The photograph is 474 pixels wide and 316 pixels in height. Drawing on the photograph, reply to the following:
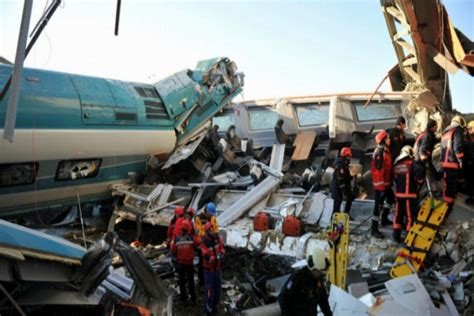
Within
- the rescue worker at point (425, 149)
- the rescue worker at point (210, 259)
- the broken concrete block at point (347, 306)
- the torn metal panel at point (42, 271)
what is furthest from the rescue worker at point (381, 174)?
the torn metal panel at point (42, 271)

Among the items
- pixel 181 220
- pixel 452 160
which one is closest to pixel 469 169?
pixel 452 160

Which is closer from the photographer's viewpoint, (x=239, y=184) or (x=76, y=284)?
(x=76, y=284)

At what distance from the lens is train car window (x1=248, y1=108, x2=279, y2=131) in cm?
1052

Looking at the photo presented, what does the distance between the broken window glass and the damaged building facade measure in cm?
6

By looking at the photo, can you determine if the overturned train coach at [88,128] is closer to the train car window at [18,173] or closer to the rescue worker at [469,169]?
the train car window at [18,173]

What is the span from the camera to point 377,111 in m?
9.35

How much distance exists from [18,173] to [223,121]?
5622 mm

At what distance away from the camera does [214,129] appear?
9625mm

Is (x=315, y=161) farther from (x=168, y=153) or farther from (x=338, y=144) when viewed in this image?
(x=168, y=153)

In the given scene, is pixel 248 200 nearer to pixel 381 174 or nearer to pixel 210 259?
pixel 210 259

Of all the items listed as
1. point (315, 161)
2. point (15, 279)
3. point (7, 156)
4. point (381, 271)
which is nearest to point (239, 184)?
point (315, 161)

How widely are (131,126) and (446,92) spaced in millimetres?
6119

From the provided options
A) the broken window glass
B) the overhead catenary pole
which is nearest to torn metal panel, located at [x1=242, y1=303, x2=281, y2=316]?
the overhead catenary pole

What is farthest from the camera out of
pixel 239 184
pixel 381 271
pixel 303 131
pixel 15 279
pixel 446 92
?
pixel 303 131
